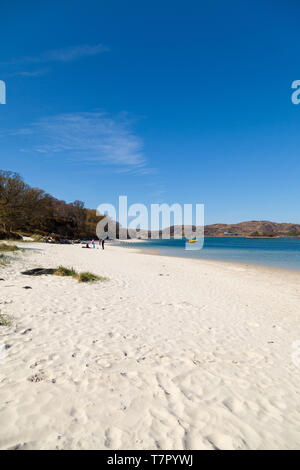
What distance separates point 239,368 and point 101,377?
254 cm

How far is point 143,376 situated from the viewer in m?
3.79

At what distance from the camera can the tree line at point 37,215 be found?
3041cm

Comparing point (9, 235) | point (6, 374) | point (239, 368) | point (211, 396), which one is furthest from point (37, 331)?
point (9, 235)

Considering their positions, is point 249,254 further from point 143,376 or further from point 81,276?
point 143,376

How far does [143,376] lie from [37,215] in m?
53.4

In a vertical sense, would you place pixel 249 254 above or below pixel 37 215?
below

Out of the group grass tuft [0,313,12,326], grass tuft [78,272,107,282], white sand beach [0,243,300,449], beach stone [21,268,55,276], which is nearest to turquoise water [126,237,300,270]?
grass tuft [78,272,107,282]

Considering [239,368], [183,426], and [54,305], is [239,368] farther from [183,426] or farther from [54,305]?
[54,305]

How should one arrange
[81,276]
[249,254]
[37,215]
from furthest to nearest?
1. [37,215]
2. [249,254]
3. [81,276]

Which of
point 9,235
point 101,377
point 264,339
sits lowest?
point 264,339

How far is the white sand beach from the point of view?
2658 millimetres

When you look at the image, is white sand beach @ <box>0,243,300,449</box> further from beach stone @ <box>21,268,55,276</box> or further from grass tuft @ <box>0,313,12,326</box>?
beach stone @ <box>21,268,55,276</box>

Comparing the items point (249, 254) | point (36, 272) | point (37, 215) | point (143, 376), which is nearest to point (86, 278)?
point (36, 272)
